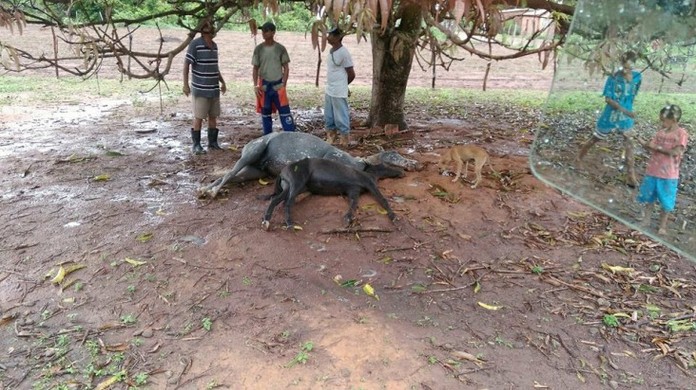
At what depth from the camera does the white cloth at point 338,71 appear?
673 centimetres

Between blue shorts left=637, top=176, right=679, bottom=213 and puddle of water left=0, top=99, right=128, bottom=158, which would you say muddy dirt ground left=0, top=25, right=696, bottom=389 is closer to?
puddle of water left=0, top=99, right=128, bottom=158

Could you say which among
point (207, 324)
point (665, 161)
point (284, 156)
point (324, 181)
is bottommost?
point (207, 324)

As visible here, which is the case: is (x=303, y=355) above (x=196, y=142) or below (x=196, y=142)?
below

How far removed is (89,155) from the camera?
22.3 feet

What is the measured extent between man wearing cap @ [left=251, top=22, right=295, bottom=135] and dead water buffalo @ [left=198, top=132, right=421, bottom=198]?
4.33ft

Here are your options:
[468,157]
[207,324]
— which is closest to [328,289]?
[207,324]

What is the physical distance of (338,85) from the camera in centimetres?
689

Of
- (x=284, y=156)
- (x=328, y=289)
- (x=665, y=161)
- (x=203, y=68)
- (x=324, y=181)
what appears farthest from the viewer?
(x=203, y=68)

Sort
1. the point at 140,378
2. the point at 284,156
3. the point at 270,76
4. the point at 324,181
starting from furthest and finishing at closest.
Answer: the point at 270,76 < the point at 284,156 < the point at 324,181 < the point at 140,378

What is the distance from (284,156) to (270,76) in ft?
5.67

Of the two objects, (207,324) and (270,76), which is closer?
(207,324)

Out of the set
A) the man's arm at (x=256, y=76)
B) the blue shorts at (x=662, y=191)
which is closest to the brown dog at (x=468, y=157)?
the man's arm at (x=256, y=76)

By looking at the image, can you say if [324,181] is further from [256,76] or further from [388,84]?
[388,84]

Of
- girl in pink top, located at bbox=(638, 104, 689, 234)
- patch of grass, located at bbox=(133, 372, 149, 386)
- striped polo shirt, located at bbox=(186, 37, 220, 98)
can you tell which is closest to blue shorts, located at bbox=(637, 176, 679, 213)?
girl in pink top, located at bbox=(638, 104, 689, 234)
